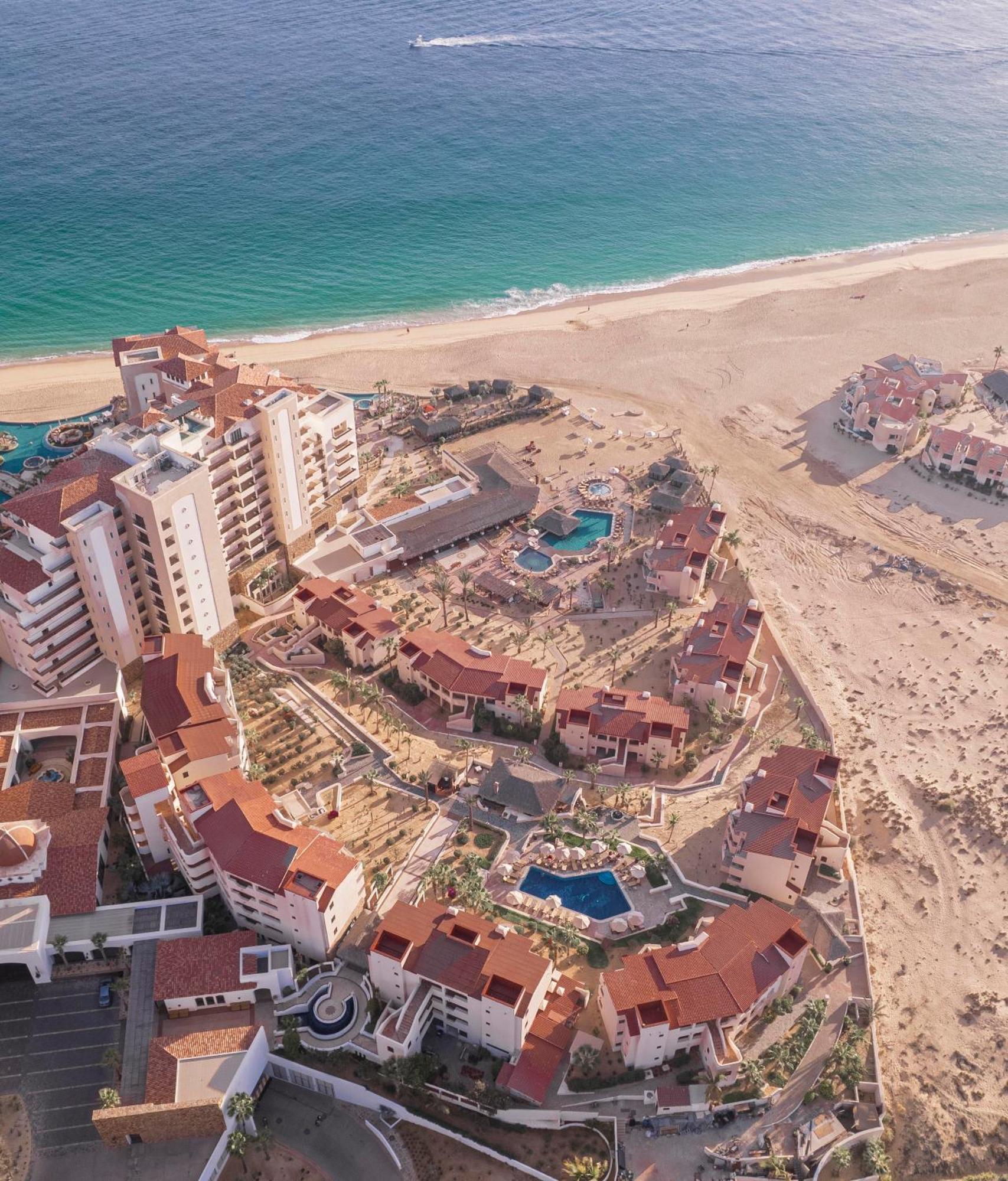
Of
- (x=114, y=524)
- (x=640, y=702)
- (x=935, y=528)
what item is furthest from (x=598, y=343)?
(x=114, y=524)

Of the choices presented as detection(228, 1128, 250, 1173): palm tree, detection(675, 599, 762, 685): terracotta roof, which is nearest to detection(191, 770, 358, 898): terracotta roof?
detection(228, 1128, 250, 1173): palm tree

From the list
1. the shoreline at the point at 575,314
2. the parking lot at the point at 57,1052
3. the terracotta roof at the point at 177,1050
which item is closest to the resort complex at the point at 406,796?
the terracotta roof at the point at 177,1050

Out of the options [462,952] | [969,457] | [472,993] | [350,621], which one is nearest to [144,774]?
[462,952]

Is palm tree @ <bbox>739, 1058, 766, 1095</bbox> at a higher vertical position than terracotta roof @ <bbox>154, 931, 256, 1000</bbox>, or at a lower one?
lower

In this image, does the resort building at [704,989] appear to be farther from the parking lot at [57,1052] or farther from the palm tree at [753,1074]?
the parking lot at [57,1052]

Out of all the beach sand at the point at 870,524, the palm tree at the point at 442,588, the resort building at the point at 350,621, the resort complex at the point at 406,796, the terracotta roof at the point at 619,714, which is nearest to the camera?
the resort complex at the point at 406,796

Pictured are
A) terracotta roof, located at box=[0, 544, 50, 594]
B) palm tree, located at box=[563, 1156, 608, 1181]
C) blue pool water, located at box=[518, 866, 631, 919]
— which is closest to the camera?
palm tree, located at box=[563, 1156, 608, 1181]

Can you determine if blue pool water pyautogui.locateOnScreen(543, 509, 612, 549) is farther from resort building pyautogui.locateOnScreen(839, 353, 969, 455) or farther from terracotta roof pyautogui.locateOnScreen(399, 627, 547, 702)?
resort building pyautogui.locateOnScreen(839, 353, 969, 455)

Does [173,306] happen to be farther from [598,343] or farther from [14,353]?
[598,343]
